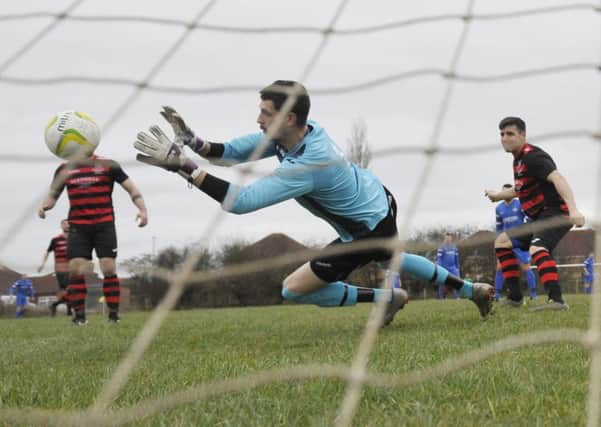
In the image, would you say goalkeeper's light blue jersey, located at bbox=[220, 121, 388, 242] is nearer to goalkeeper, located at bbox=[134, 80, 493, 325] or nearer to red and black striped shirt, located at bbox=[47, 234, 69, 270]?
goalkeeper, located at bbox=[134, 80, 493, 325]

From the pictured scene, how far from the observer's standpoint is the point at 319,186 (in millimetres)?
3365

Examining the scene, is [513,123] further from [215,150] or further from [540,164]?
[215,150]

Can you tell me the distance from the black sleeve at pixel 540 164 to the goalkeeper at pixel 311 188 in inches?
30.4

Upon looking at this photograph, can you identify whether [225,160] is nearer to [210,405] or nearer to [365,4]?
[365,4]

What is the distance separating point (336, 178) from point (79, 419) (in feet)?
6.95

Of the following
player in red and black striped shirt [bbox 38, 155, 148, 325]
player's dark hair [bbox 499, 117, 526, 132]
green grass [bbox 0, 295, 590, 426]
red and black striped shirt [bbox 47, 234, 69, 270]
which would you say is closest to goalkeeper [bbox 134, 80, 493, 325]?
green grass [bbox 0, 295, 590, 426]

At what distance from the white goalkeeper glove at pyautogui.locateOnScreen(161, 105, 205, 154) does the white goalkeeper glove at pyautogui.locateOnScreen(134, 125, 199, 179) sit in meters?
0.69

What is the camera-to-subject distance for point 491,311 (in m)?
4.55

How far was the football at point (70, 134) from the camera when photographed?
12.0 ft

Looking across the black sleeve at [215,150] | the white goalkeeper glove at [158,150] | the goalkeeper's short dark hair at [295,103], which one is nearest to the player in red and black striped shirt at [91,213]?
the black sleeve at [215,150]

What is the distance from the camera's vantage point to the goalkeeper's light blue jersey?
2.97 m

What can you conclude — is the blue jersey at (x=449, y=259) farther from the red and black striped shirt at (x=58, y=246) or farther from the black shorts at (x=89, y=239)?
the black shorts at (x=89, y=239)

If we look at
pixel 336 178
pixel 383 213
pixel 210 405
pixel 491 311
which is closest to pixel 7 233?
pixel 210 405

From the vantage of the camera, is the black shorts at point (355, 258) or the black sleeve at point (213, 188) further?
the black shorts at point (355, 258)
